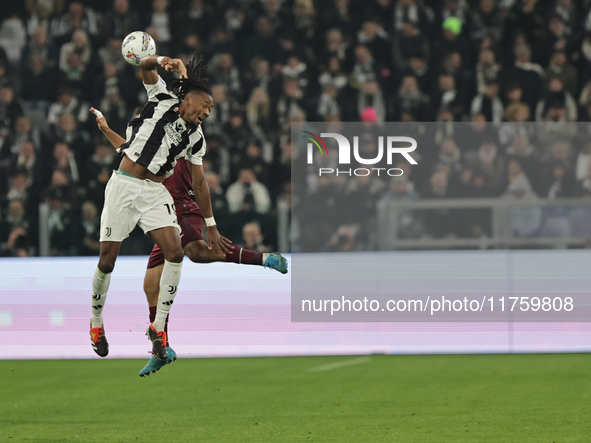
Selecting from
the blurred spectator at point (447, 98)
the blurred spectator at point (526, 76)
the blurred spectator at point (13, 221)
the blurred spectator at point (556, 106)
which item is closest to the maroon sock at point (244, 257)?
the blurred spectator at point (13, 221)

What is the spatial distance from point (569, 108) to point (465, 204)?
127 inches

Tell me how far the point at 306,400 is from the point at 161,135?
152 inches

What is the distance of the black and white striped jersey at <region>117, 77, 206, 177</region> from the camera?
578 centimetres

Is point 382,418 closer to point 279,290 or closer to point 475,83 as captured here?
point 279,290

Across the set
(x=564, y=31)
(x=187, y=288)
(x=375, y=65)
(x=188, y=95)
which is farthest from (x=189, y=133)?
(x=564, y=31)

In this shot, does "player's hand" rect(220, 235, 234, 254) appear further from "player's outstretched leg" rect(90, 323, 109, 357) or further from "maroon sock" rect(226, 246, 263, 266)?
"player's outstretched leg" rect(90, 323, 109, 357)

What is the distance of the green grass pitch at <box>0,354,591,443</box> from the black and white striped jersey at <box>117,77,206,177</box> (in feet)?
8.22

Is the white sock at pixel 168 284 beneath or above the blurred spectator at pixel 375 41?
beneath

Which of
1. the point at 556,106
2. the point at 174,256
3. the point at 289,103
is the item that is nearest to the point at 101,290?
the point at 174,256

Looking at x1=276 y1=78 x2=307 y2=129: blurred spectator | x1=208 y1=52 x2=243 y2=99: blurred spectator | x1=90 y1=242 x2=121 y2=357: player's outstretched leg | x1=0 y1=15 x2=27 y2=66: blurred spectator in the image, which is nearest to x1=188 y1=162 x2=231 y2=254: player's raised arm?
x1=90 y1=242 x2=121 y2=357: player's outstretched leg

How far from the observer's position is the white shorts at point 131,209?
5.97m

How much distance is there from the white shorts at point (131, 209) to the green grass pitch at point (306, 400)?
206cm

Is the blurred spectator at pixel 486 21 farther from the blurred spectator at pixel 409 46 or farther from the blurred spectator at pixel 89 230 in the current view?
the blurred spectator at pixel 89 230

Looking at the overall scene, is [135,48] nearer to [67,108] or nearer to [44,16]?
[67,108]
